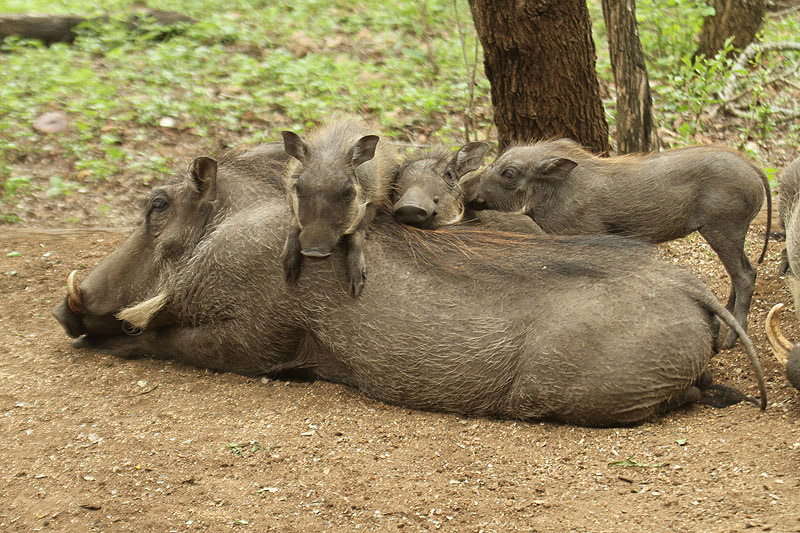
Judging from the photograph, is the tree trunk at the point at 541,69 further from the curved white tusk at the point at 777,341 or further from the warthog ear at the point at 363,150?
the curved white tusk at the point at 777,341

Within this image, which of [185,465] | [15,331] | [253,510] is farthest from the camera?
[15,331]

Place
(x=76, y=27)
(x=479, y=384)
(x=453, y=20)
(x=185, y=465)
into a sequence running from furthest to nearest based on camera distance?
(x=453, y=20) < (x=76, y=27) < (x=479, y=384) < (x=185, y=465)

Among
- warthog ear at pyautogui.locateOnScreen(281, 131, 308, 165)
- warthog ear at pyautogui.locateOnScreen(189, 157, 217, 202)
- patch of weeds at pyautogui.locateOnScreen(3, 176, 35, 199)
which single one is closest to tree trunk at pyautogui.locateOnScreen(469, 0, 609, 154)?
warthog ear at pyautogui.locateOnScreen(281, 131, 308, 165)

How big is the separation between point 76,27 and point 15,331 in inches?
191

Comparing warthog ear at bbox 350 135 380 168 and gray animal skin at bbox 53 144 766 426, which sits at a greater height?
warthog ear at bbox 350 135 380 168

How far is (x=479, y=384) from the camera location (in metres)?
3.32

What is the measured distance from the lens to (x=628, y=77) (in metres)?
4.78

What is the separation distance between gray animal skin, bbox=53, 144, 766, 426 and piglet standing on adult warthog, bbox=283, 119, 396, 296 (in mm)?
110

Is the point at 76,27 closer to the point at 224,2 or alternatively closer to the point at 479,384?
the point at 224,2

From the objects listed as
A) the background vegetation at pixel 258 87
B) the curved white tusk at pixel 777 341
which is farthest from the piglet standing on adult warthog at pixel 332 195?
the background vegetation at pixel 258 87

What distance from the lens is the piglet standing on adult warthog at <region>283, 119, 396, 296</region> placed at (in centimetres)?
330

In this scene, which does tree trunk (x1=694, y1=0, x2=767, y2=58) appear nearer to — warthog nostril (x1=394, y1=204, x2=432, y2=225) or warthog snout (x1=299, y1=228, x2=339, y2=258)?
warthog nostril (x1=394, y1=204, x2=432, y2=225)

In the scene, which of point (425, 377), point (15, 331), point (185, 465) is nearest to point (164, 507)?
point (185, 465)

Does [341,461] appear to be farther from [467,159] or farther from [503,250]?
[467,159]
